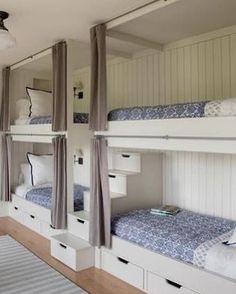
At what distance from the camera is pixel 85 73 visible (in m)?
4.71

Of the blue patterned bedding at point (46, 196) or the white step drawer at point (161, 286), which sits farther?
the blue patterned bedding at point (46, 196)

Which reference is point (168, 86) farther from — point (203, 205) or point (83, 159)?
point (83, 159)

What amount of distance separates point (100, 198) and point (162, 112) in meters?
1.00

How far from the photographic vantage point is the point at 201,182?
3.17 meters

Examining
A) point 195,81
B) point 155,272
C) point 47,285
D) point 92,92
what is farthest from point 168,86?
point 47,285

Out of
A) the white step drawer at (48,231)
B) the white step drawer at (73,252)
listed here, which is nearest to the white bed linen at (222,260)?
the white step drawer at (73,252)

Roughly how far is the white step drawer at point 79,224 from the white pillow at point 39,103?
182cm

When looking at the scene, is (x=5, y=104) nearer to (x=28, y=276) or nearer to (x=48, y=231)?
(x=48, y=231)

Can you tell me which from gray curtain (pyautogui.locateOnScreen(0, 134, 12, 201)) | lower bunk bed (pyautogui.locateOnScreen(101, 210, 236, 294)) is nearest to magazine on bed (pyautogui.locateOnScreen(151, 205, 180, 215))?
lower bunk bed (pyautogui.locateOnScreen(101, 210, 236, 294))

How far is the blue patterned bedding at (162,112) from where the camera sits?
221cm

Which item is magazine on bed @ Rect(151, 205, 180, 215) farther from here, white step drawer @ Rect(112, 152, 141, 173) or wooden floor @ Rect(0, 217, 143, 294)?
wooden floor @ Rect(0, 217, 143, 294)

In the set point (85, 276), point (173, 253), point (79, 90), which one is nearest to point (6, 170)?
point (79, 90)

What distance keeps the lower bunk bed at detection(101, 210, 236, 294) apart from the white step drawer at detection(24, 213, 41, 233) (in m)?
1.40

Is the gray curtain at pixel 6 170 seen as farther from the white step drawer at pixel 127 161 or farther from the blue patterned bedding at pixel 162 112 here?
the blue patterned bedding at pixel 162 112
